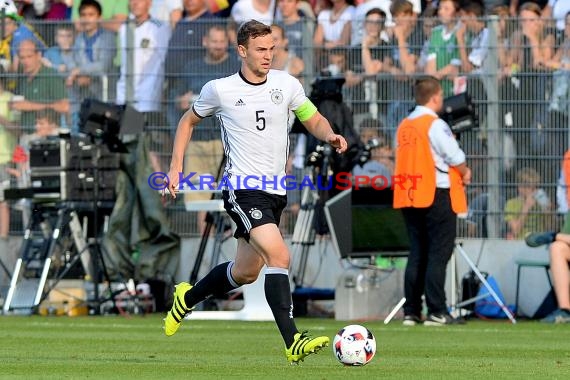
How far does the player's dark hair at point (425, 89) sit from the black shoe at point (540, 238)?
7.15 feet

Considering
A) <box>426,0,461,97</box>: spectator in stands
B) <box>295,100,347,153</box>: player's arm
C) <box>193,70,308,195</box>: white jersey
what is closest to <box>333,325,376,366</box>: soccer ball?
<box>193,70,308,195</box>: white jersey

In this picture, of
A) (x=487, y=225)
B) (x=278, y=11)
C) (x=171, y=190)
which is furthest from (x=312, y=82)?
(x=171, y=190)

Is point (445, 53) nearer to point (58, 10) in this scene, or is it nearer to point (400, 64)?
point (400, 64)

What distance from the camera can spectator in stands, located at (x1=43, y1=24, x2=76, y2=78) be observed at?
19.5 m

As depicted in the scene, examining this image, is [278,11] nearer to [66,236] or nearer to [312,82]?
[312,82]

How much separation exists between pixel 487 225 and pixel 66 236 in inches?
206

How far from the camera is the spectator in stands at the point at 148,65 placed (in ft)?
63.3

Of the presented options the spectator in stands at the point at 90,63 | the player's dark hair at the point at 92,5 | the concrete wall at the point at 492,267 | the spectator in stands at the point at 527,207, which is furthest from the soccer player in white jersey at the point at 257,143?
the player's dark hair at the point at 92,5

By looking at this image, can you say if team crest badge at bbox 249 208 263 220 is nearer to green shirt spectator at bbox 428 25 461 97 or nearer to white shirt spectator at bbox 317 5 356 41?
green shirt spectator at bbox 428 25 461 97

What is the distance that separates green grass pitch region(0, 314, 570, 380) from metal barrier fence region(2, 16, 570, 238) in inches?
92.0

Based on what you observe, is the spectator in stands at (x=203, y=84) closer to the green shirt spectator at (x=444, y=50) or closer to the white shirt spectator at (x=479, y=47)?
the green shirt spectator at (x=444, y=50)

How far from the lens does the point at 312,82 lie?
18.6 meters

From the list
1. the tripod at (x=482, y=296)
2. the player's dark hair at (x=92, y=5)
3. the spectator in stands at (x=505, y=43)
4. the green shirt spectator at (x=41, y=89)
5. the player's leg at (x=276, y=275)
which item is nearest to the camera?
the player's leg at (x=276, y=275)

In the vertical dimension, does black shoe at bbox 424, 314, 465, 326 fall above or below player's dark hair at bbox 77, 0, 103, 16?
below
